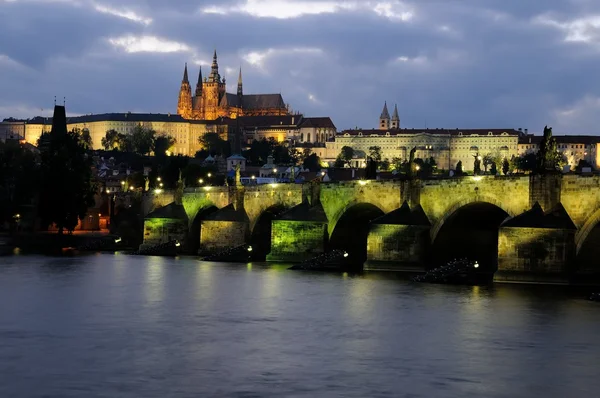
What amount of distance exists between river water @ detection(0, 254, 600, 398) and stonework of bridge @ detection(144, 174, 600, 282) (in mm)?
1725

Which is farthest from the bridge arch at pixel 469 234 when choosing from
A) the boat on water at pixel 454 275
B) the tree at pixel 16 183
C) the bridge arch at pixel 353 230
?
the tree at pixel 16 183

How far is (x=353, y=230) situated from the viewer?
64375 millimetres

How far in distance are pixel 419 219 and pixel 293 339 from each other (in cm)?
1872

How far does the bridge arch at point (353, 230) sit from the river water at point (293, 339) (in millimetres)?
8115

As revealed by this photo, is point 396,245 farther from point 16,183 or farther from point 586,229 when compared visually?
point 16,183

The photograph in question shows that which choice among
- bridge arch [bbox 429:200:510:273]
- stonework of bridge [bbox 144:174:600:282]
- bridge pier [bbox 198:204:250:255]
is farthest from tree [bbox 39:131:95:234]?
bridge arch [bbox 429:200:510:273]

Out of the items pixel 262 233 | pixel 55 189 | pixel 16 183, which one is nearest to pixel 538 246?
pixel 262 233

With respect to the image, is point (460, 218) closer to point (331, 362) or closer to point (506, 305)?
point (506, 305)

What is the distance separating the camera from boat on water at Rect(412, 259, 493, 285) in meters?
50.7

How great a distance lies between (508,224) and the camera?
152ft

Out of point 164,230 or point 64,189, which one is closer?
point 164,230

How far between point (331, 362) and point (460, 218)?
2384 centimetres

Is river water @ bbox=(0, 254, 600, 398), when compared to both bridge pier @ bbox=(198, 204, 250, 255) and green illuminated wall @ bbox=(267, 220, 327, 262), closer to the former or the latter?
green illuminated wall @ bbox=(267, 220, 327, 262)

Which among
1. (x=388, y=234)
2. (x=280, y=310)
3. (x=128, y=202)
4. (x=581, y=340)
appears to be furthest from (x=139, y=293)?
(x=128, y=202)
